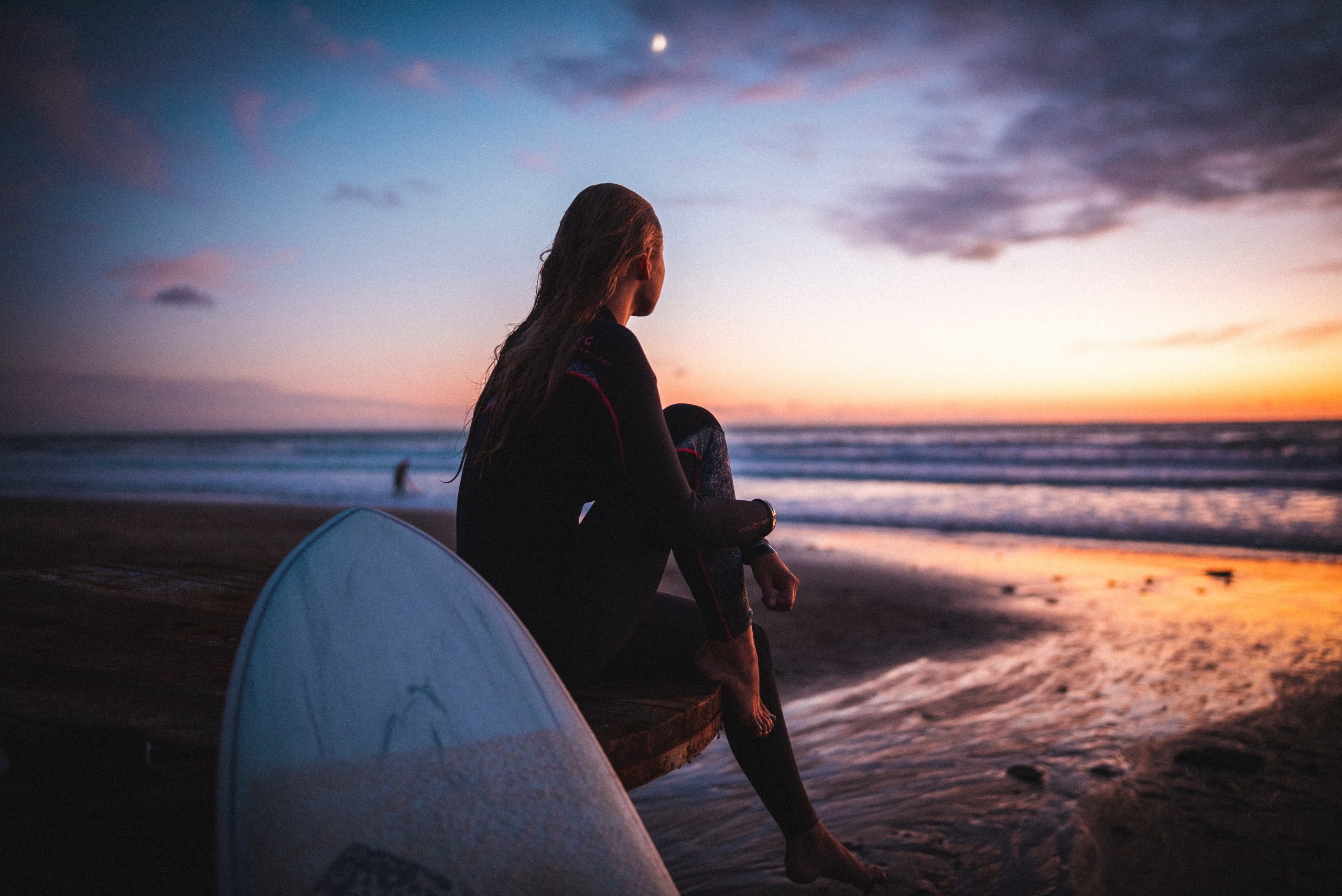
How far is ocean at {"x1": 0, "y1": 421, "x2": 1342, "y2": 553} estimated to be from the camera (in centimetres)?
1091

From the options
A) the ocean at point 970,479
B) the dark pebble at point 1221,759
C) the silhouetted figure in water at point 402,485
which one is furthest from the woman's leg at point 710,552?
the silhouetted figure in water at point 402,485

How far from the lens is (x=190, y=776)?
108 centimetres

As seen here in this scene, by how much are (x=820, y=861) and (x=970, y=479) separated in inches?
714

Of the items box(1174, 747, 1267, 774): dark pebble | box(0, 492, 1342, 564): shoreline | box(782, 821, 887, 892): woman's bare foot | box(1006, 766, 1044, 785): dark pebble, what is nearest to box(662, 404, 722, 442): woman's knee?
box(782, 821, 887, 892): woman's bare foot

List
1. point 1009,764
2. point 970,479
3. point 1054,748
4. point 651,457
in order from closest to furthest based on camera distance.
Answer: point 651,457 < point 1009,764 < point 1054,748 < point 970,479

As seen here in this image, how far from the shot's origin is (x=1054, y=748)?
314cm

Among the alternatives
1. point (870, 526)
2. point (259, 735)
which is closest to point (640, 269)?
point (259, 735)

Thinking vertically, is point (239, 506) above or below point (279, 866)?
below

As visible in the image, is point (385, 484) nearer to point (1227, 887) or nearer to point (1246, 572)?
point (1246, 572)

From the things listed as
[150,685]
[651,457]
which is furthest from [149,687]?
[651,457]

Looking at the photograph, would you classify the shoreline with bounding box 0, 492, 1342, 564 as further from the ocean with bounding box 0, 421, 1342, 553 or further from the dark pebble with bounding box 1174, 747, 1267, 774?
the dark pebble with bounding box 1174, 747, 1267, 774

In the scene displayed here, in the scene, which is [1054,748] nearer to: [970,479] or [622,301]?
[622,301]

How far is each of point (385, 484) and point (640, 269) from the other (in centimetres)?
1849

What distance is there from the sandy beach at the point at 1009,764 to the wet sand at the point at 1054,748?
0.01 metres
